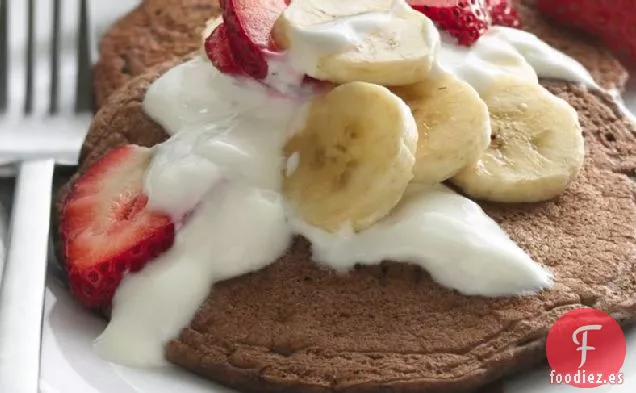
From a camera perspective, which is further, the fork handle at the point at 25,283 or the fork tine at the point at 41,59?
the fork tine at the point at 41,59

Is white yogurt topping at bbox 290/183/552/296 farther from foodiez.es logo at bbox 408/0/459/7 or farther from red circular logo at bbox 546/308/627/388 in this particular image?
foodiez.es logo at bbox 408/0/459/7

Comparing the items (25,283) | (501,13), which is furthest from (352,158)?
(501,13)

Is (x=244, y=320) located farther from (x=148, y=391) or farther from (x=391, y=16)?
(x=391, y=16)

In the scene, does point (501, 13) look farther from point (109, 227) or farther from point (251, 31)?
point (109, 227)

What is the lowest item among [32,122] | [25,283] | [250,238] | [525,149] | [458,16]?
[32,122]

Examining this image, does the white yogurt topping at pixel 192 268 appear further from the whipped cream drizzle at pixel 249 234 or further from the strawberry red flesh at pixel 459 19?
the strawberry red flesh at pixel 459 19

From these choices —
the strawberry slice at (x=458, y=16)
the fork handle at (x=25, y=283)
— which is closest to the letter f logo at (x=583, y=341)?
the strawberry slice at (x=458, y=16)
